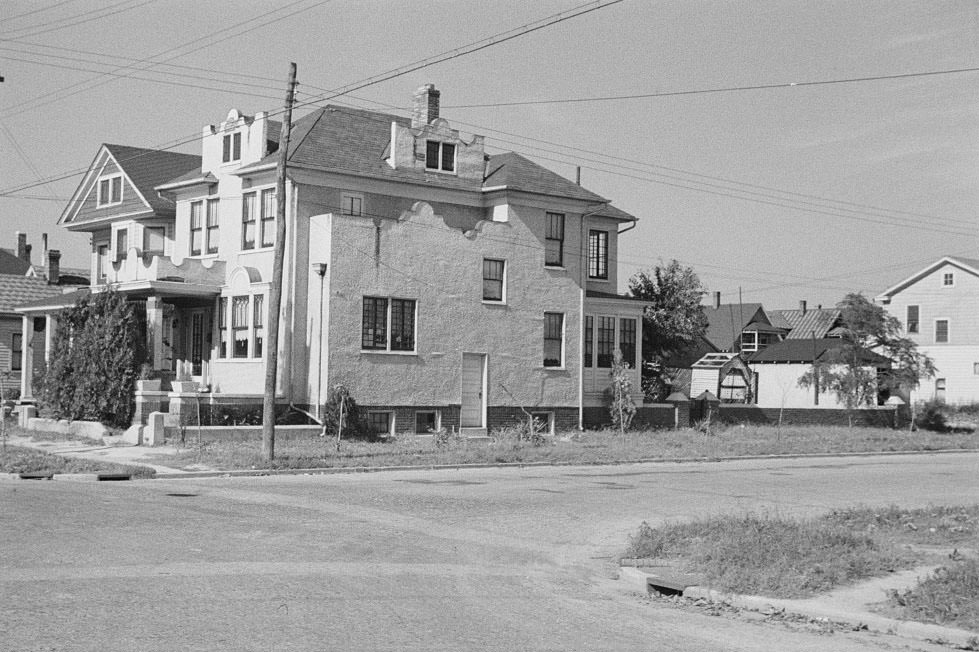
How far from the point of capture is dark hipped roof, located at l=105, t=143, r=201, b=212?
141 ft

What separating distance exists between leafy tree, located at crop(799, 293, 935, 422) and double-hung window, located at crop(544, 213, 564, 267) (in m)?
19.5

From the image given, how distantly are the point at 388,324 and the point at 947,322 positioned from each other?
4665cm

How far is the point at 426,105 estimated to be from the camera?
133ft

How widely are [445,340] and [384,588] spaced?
26.4 m

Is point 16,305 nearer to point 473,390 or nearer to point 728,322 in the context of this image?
point 473,390

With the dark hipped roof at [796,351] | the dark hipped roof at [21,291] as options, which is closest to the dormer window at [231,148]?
the dark hipped roof at [21,291]

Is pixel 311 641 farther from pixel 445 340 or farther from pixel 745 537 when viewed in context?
pixel 445 340

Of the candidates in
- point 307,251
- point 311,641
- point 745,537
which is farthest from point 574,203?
point 311,641

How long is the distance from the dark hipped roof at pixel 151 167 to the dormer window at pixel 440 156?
31.7 feet

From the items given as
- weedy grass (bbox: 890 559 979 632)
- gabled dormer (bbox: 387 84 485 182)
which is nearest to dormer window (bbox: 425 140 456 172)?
gabled dormer (bbox: 387 84 485 182)

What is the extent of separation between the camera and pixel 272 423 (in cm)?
2662

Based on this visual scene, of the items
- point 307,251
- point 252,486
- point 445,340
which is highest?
point 307,251

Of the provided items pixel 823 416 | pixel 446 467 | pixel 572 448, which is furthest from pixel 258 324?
pixel 823 416

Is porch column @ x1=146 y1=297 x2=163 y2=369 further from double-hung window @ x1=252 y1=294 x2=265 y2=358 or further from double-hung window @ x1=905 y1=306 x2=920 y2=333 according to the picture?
double-hung window @ x1=905 y1=306 x2=920 y2=333
